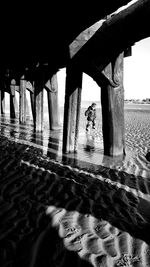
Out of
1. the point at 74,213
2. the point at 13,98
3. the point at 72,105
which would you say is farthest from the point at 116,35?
the point at 13,98

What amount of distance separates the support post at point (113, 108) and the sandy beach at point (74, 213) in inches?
27.1

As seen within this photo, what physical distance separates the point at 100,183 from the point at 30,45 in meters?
3.02

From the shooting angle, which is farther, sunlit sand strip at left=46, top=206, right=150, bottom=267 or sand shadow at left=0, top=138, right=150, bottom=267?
sand shadow at left=0, top=138, right=150, bottom=267

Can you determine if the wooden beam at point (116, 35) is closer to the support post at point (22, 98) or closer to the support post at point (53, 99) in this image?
the support post at point (53, 99)

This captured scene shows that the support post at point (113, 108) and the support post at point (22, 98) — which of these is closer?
the support post at point (113, 108)

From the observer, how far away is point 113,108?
5.59 m

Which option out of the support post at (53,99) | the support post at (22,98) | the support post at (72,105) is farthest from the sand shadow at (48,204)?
the support post at (22,98)

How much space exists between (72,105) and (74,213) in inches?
136

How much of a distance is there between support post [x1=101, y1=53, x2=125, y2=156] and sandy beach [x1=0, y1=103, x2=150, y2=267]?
27.1 inches

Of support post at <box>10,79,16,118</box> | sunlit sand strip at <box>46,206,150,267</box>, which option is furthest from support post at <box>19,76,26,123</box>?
sunlit sand strip at <box>46,206,150,267</box>

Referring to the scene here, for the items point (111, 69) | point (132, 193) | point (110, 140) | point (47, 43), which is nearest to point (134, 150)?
point (110, 140)

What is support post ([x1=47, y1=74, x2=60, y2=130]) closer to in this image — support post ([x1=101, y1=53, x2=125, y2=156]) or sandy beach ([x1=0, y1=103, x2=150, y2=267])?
support post ([x1=101, y1=53, x2=125, y2=156])

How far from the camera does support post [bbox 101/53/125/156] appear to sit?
5367 millimetres

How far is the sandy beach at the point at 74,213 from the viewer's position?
88.6 inches
